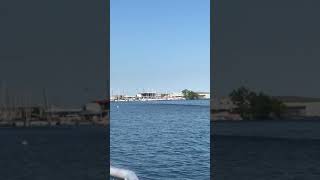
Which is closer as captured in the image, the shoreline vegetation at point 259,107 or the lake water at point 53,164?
the lake water at point 53,164

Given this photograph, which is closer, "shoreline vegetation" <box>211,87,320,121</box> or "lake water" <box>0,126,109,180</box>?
"lake water" <box>0,126,109,180</box>

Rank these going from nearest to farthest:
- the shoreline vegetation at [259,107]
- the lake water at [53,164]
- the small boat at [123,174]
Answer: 1. the small boat at [123,174]
2. the lake water at [53,164]
3. the shoreline vegetation at [259,107]

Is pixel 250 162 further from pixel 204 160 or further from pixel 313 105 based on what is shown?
pixel 313 105

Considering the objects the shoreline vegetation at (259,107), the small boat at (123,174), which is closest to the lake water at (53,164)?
the small boat at (123,174)

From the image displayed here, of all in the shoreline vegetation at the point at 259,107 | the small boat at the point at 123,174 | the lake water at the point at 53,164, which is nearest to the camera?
the small boat at the point at 123,174

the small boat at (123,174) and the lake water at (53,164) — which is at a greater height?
the small boat at (123,174)

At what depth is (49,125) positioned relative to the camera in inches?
3095

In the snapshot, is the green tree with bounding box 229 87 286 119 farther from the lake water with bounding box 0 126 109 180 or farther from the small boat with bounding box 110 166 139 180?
the small boat with bounding box 110 166 139 180

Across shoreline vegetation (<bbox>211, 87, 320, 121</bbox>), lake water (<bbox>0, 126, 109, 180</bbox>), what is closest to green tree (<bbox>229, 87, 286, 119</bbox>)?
shoreline vegetation (<bbox>211, 87, 320, 121</bbox>)

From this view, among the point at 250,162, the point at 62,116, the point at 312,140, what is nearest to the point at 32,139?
the point at 62,116

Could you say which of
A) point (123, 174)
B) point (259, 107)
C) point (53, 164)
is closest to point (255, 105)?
point (259, 107)

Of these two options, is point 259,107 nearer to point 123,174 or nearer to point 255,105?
point 255,105

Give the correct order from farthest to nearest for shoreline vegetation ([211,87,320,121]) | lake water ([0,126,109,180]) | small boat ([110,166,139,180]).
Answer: shoreline vegetation ([211,87,320,121])
lake water ([0,126,109,180])
small boat ([110,166,139,180])

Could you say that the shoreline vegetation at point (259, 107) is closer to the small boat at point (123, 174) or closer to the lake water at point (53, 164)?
the lake water at point (53, 164)
